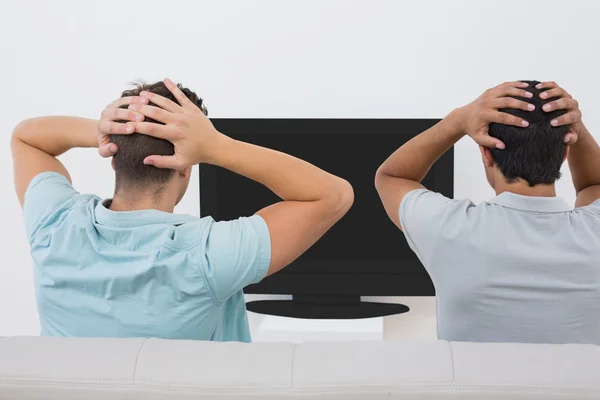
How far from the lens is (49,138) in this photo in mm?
1724

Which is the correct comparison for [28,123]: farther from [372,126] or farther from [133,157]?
[372,126]

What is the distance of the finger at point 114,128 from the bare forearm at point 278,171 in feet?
0.55

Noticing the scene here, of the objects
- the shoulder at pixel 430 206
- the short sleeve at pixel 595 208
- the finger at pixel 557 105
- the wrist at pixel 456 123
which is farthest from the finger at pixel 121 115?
the short sleeve at pixel 595 208

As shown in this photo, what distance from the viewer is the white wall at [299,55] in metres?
3.18

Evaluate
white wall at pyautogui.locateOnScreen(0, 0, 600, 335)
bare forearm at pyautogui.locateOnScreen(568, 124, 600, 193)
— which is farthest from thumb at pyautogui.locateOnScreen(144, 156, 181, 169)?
white wall at pyautogui.locateOnScreen(0, 0, 600, 335)

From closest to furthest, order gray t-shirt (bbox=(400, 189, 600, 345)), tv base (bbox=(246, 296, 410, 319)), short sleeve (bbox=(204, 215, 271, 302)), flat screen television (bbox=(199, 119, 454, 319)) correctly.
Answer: short sleeve (bbox=(204, 215, 271, 302))
gray t-shirt (bbox=(400, 189, 600, 345))
flat screen television (bbox=(199, 119, 454, 319))
tv base (bbox=(246, 296, 410, 319))

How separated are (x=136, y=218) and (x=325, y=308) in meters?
2.05

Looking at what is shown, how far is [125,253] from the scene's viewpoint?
1.34m

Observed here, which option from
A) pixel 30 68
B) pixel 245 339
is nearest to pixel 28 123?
pixel 245 339

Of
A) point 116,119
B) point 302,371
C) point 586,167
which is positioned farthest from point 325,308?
point 302,371

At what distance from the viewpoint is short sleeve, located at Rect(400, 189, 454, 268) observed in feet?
4.89

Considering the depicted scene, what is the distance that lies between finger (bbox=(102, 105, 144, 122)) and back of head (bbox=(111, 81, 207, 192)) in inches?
0.8

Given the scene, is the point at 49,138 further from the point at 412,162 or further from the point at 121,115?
the point at 412,162

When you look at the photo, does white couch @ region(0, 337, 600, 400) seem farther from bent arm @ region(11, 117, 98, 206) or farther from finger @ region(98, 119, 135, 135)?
bent arm @ region(11, 117, 98, 206)
